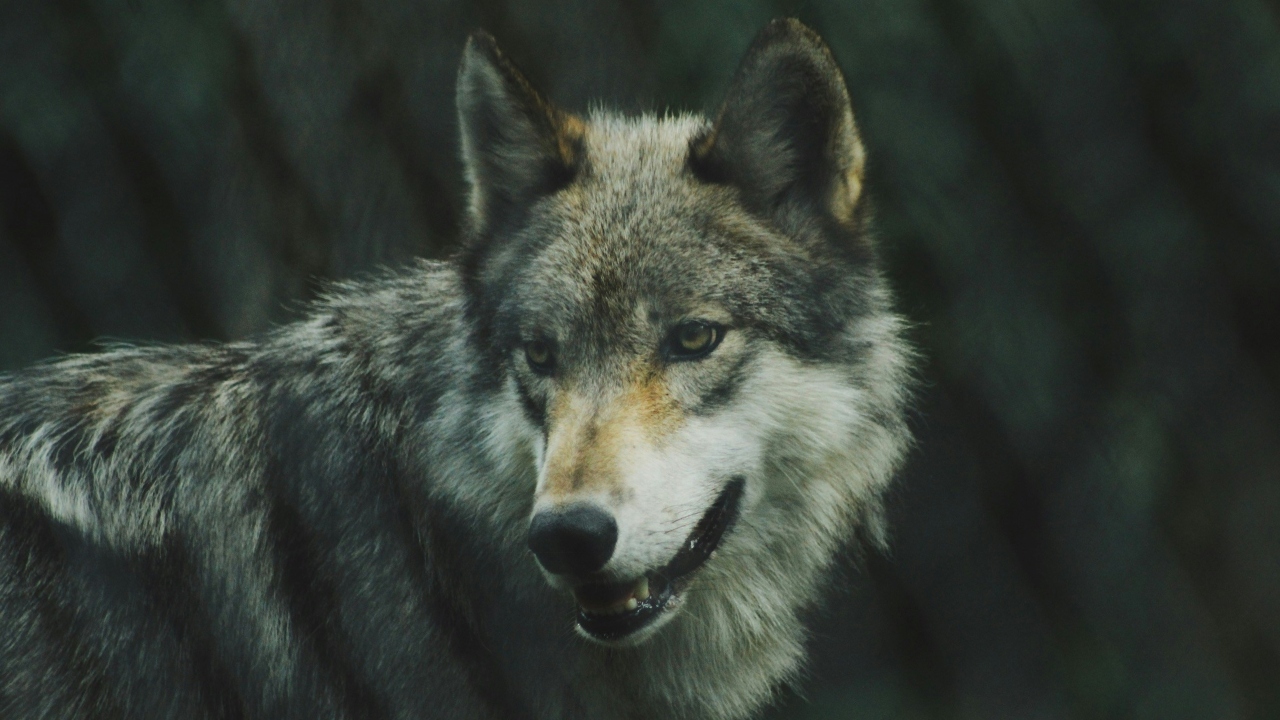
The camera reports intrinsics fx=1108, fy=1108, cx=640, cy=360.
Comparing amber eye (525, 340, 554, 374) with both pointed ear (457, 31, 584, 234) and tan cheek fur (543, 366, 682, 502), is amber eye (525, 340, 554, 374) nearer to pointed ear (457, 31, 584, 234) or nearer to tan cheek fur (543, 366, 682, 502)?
tan cheek fur (543, 366, 682, 502)

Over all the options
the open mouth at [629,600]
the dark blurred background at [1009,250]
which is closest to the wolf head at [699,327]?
the open mouth at [629,600]

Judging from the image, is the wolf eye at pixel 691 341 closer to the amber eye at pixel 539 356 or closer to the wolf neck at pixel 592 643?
the amber eye at pixel 539 356

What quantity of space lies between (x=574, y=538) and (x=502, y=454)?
0.59 meters

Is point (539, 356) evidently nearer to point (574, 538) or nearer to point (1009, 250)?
point (574, 538)

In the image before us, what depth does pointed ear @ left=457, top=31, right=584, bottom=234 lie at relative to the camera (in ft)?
9.24

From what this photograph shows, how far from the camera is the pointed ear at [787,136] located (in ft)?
8.80

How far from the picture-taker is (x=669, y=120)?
11.2 ft

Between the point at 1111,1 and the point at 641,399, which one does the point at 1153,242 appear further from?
the point at 641,399

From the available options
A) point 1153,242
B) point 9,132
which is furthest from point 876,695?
point 9,132

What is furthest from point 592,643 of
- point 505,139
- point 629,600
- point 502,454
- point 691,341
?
point 505,139

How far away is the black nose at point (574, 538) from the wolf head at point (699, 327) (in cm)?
4

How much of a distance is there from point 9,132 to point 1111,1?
4743mm

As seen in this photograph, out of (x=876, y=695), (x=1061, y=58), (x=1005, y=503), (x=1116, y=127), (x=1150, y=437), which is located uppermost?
(x=1061, y=58)

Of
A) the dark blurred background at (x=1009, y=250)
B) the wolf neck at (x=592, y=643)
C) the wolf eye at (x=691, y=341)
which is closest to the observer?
the wolf eye at (x=691, y=341)
